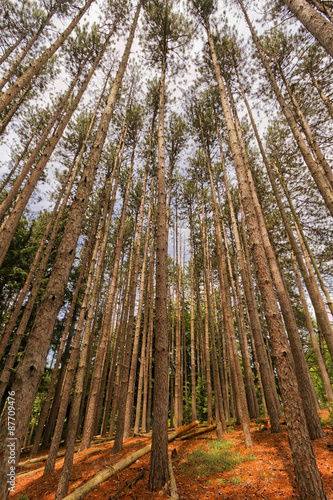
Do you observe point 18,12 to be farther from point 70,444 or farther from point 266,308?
point 70,444

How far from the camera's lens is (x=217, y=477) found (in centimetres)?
440

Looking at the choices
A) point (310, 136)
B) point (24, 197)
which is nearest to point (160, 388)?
point (24, 197)

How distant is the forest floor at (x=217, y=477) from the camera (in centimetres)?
358

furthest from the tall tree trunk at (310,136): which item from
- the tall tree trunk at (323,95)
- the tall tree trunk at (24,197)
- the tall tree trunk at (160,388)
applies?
the tall tree trunk at (24,197)

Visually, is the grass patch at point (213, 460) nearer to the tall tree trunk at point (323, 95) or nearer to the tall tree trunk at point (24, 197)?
the tall tree trunk at point (24, 197)

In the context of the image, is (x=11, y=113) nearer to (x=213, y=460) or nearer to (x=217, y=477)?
(x=217, y=477)

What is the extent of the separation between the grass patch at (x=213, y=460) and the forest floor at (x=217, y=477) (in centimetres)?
3

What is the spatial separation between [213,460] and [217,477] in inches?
32.9

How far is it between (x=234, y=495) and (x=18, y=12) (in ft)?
50.9

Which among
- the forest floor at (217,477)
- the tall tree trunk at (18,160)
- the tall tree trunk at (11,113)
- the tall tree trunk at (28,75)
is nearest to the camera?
the forest floor at (217,477)

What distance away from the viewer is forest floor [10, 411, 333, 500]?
3576 mm

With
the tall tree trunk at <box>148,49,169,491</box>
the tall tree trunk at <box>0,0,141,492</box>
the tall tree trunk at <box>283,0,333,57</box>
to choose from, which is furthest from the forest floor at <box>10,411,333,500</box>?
the tall tree trunk at <box>283,0,333,57</box>

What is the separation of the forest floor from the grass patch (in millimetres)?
29

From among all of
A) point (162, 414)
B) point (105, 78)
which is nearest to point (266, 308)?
point (162, 414)
